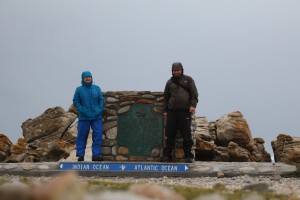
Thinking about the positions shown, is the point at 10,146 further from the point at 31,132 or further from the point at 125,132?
the point at 125,132

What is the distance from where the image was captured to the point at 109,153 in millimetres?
15500

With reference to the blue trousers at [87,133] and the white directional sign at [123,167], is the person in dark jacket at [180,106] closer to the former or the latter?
the white directional sign at [123,167]

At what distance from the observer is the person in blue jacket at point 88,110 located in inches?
582

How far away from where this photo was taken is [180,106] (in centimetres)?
1400

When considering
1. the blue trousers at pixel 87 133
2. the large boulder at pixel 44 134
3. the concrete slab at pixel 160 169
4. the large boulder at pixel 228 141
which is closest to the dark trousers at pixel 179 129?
the concrete slab at pixel 160 169

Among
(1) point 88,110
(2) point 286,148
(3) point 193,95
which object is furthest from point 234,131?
(1) point 88,110

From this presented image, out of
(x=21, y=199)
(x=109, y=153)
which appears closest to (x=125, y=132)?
(x=109, y=153)

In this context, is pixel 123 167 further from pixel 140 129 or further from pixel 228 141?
pixel 228 141

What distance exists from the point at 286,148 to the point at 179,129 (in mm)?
6214

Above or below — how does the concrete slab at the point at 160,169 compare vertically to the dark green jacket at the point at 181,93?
below

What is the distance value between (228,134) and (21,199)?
16.5m

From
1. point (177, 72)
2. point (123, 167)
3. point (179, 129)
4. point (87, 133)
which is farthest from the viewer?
point (87, 133)

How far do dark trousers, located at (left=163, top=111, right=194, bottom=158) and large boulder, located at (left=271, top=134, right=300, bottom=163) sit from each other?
5.57 m

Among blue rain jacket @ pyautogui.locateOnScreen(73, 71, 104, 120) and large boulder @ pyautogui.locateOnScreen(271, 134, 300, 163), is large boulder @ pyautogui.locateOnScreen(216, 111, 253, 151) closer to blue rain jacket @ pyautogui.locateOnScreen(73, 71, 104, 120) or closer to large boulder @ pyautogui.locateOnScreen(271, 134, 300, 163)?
large boulder @ pyautogui.locateOnScreen(271, 134, 300, 163)
